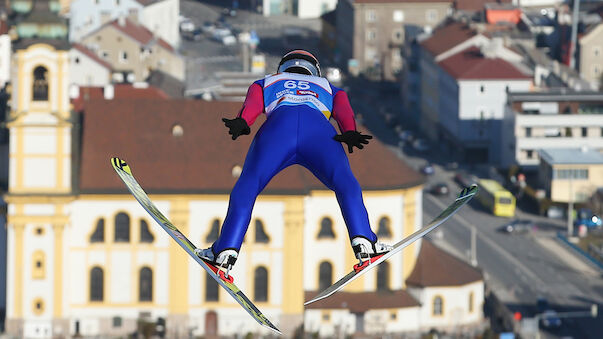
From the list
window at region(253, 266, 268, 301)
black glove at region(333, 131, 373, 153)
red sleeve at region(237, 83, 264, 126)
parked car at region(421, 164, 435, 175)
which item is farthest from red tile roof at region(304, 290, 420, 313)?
black glove at region(333, 131, 373, 153)

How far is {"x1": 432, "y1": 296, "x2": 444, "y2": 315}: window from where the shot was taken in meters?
118

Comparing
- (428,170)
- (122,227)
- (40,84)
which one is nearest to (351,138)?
(40,84)

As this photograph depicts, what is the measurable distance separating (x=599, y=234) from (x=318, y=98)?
105304mm

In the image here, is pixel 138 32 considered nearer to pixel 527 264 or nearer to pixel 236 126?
pixel 527 264

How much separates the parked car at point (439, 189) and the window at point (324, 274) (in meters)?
40.5

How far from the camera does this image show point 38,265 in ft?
378

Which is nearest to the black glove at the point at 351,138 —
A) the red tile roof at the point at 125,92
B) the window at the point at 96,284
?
the window at the point at 96,284

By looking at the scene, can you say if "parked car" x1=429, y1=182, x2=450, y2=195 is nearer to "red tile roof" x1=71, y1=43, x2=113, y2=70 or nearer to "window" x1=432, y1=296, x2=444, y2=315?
"red tile roof" x1=71, y1=43, x2=113, y2=70

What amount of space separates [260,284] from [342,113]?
77.3 meters

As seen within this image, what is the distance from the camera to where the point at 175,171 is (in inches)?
4437

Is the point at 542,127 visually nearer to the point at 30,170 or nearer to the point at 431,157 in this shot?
the point at 431,157

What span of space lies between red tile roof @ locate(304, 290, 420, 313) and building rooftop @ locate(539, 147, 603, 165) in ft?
130

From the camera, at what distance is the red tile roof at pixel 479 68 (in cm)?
17000

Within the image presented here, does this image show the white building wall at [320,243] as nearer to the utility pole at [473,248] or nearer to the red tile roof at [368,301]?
the red tile roof at [368,301]
